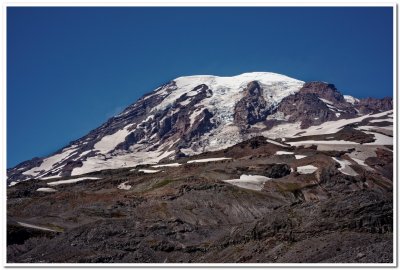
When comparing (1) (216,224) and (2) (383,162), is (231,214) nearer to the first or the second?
(1) (216,224)

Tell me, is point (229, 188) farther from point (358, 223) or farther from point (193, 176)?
point (358, 223)

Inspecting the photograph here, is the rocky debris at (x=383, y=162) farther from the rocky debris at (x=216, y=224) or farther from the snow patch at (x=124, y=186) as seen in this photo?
the snow patch at (x=124, y=186)

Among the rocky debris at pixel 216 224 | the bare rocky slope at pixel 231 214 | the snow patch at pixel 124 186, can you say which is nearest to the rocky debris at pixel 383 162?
the bare rocky slope at pixel 231 214

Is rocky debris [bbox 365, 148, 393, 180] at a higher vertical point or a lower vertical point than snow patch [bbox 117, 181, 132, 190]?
lower

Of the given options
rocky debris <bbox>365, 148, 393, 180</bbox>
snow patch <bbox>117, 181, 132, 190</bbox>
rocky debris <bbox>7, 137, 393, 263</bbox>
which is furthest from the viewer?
rocky debris <bbox>365, 148, 393, 180</bbox>

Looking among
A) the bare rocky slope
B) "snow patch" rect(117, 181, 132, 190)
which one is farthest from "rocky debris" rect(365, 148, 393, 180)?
"snow patch" rect(117, 181, 132, 190)

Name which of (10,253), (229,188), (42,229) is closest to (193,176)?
(229,188)

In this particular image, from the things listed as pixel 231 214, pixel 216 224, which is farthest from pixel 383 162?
pixel 216 224

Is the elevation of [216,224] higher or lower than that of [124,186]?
lower

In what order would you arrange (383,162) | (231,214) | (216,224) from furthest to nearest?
(383,162) < (231,214) < (216,224)

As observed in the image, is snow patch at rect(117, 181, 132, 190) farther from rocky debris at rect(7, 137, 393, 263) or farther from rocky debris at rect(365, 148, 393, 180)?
rocky debris at rect(365, 148, 393, 180)

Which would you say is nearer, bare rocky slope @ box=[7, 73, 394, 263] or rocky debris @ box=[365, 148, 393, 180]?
bare rocky slope @ box=[7, 73, 394, 263]
